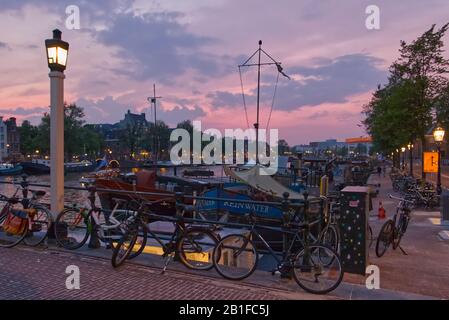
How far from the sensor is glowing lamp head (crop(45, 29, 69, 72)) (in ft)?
25.8

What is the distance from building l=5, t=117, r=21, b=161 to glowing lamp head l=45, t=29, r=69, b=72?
11522cm

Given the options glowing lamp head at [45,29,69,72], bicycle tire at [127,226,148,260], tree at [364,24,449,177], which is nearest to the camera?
bicycle tire at [127,226,148,260]

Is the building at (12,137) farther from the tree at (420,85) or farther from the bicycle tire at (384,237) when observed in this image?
the bicycle tire at (384,237)

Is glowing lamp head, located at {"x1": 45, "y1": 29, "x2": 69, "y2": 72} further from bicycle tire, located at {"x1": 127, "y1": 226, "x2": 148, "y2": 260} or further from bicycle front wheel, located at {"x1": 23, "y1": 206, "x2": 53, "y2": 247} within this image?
bicycle tire, located at {"x1": 127, "y1": 226, "x2": 148, "y2": 260}

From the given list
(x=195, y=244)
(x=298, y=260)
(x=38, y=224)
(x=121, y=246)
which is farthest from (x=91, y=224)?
(x=298, y=260)

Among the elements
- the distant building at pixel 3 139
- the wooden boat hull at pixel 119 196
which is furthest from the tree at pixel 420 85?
the distant building at pixel 3 139

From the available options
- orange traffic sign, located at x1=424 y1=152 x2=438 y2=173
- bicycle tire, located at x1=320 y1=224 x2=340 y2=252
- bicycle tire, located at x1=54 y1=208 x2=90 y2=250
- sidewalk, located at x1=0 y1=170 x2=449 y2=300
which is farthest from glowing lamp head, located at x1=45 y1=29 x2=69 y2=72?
orange traffic sign, located at x1=424 y1=152 x2=438 y2=173

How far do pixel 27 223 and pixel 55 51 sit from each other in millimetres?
3230

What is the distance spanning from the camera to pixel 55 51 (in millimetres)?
7914

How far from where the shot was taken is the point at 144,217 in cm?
701

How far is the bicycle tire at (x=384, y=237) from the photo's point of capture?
911cm

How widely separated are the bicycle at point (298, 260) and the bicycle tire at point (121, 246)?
1.37 meters

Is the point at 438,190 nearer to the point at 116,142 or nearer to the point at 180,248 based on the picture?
the point at 180,248
